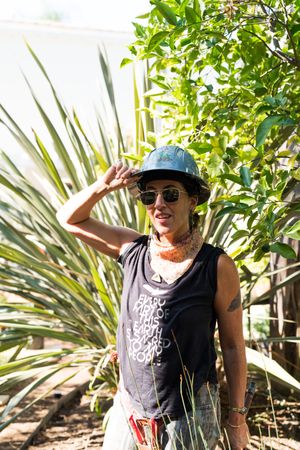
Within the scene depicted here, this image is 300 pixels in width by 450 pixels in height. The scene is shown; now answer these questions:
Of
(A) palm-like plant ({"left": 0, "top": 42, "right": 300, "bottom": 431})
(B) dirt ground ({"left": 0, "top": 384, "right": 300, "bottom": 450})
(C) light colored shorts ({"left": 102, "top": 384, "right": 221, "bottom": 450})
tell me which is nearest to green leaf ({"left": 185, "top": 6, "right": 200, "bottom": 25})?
(C) light colored shorts ({"left": 102, "top": 384, "right": 221, "bottom": 450})

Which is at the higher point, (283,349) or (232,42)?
(232,42)

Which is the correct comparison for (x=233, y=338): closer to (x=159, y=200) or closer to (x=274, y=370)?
(x=159, y=200)

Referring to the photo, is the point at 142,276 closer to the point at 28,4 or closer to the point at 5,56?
the point at 5,56

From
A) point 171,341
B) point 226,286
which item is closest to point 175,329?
point 171,341

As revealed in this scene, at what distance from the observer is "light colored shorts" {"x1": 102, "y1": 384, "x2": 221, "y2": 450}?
1797 mm

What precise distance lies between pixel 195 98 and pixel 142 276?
2.24ft

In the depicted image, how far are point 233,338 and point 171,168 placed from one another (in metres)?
0.50

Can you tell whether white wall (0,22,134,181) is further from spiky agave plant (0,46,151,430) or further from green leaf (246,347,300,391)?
green leaf (246,347,300,391)

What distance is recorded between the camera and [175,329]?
1810 millimetres

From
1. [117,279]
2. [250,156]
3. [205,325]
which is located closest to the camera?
[205,325]

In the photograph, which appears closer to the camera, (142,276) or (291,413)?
(142,276)

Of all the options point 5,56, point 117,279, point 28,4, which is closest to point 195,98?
point 117,279

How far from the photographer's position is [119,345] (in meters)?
1.95

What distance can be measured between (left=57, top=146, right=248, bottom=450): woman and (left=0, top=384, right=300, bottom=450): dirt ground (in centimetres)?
138
